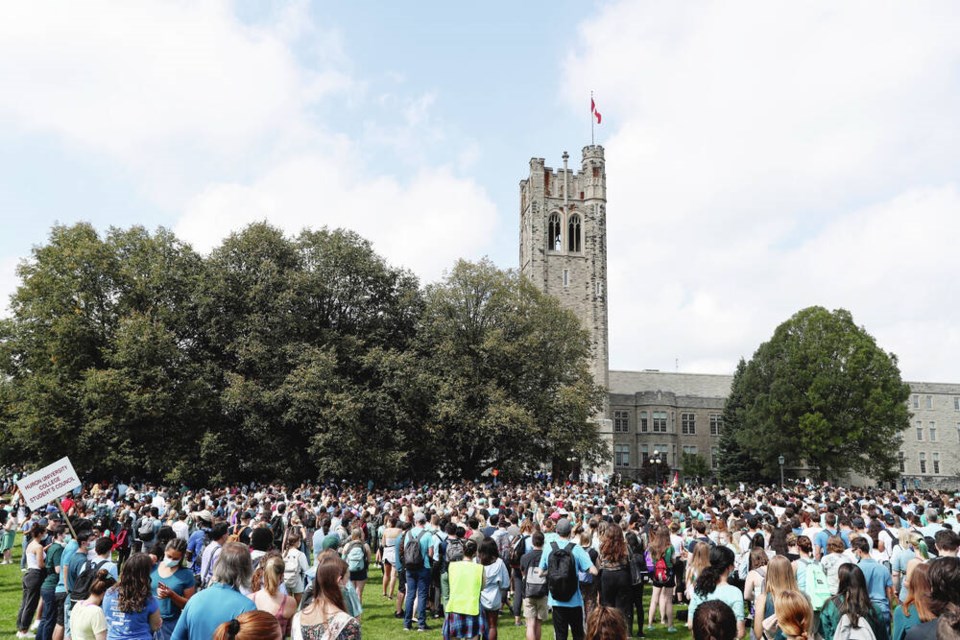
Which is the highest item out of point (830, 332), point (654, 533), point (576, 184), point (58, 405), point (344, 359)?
point (576, 184)

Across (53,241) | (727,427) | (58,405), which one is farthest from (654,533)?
(727,427)

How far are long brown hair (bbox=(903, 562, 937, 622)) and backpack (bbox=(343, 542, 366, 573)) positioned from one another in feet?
26.7

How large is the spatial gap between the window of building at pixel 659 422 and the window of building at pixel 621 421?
9.18 feet

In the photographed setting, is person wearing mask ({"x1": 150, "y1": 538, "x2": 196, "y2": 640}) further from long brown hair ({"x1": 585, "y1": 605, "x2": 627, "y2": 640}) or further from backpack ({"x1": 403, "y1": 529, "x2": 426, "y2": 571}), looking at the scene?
backpack ({"x1": 403, "y1": 529, "x2": 426, "y2": 571})

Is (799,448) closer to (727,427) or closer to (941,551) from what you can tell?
(727,427)

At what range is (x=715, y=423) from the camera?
7819 cm

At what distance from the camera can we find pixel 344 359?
39.9 m

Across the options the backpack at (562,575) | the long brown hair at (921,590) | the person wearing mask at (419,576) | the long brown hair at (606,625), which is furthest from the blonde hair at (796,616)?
the person wearing mask at (419,576)

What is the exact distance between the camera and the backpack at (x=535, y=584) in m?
9.06

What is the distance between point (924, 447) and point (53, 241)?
7918cm

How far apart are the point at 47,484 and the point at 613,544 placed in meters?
10.0

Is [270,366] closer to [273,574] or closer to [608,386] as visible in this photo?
[273,574]

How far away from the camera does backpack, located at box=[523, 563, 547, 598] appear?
29.7 feet

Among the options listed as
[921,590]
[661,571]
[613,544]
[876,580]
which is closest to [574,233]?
[661,571]
